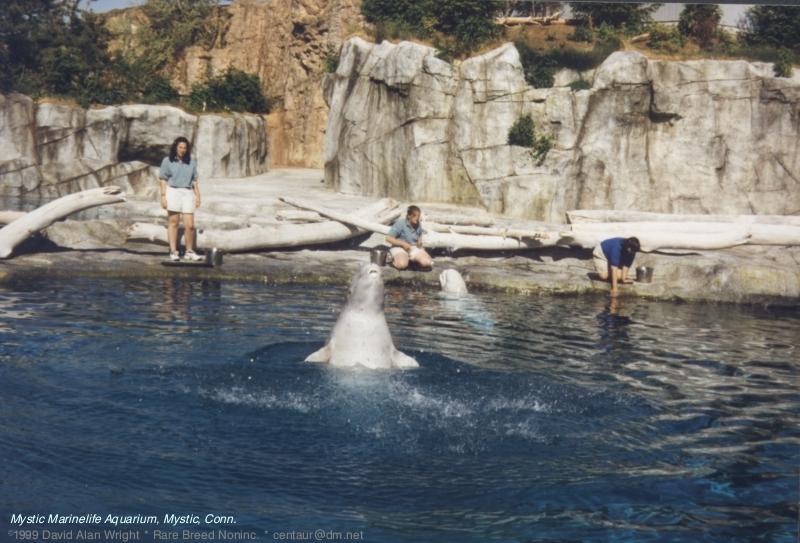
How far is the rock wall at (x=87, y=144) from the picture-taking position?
23938 millimetres

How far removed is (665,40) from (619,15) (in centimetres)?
219

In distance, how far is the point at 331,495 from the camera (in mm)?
4820

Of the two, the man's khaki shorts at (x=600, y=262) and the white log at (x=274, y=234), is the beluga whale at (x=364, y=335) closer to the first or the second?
the white log at (x=274, y=234)

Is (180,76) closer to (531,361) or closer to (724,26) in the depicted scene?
(724,26)

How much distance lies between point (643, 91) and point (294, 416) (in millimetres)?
15217

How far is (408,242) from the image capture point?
14.0m

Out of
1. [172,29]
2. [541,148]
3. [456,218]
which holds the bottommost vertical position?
[456,218]

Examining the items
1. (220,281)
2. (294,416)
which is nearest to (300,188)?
(220,281)

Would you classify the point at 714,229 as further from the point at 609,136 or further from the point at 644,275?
the point at 609,136

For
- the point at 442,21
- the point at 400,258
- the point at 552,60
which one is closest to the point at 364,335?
the point at 400,258

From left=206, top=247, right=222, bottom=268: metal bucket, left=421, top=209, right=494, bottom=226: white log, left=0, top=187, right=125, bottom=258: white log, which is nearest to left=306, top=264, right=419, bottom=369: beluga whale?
left=206, top=247, right=222, bottom=268: metal bucket

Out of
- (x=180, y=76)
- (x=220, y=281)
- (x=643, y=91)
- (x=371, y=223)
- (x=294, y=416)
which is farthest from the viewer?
(x=180, y=76)

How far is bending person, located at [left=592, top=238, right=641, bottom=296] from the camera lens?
1344 cm

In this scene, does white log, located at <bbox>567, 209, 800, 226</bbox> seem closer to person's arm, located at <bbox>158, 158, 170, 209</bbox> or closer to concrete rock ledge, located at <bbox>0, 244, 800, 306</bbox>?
concrete rock ledge, located at <bbox>0, 244, 800, 306</bbox>
